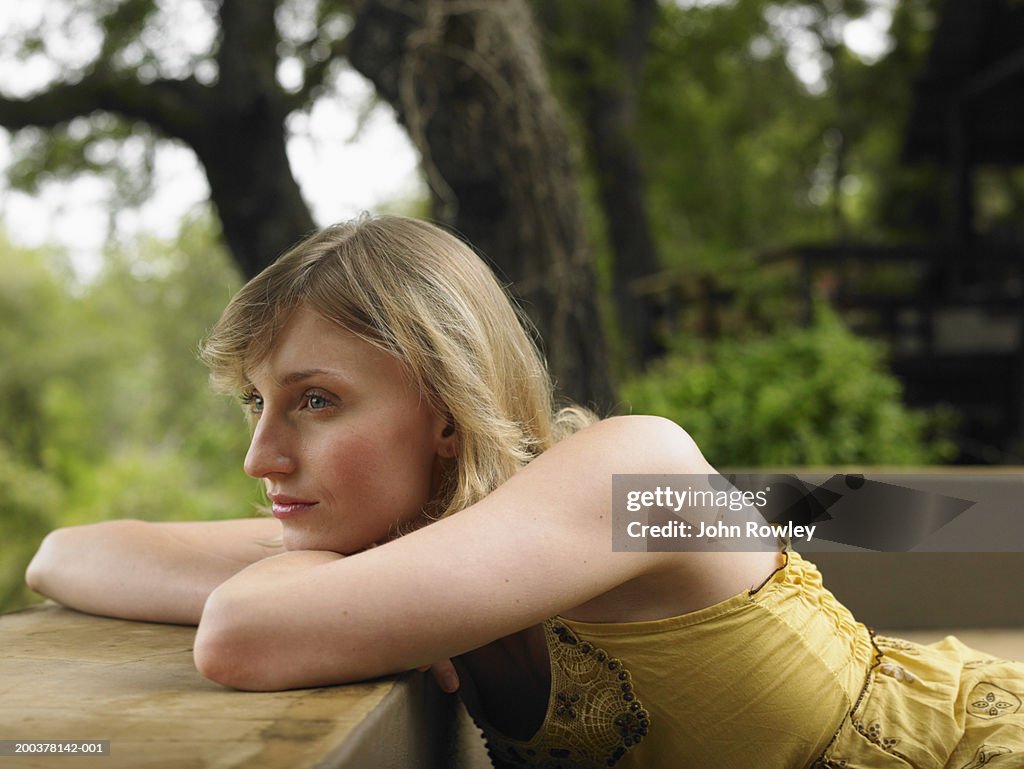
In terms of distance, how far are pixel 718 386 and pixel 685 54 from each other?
8369 mm

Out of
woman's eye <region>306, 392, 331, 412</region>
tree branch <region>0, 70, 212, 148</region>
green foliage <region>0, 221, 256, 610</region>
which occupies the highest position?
tree branch <region>0, 70, 212, 148</region>

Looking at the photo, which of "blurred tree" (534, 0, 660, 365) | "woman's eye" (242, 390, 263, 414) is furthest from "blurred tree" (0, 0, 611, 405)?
"blurred tree" (534, 0, 660, 365)

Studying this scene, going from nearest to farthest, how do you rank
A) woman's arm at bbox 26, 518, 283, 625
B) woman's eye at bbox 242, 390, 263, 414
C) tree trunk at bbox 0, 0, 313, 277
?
1. woman's eye at bbox 242, 390, 263, 414
2. woman's arm at bbox 26, 518, 283, 625
3. tree trunk at bbox 0, 0, 313, 277

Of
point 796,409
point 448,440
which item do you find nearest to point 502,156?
point 796,409

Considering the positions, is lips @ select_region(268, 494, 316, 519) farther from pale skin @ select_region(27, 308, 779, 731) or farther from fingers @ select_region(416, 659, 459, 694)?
fingers @ select_region(416, 659, 459, 694)

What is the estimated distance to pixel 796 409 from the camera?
523cm

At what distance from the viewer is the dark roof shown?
1105 cm

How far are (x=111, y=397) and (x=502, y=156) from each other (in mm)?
32541

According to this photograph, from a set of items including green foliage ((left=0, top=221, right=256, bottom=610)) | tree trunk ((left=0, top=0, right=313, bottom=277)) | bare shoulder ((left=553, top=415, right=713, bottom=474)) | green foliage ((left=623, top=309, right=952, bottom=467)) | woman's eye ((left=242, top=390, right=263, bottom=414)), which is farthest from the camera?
green foliage ((left=0, top=221, right=256, bottom=610))

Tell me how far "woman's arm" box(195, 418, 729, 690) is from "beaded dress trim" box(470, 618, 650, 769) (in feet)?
0.48

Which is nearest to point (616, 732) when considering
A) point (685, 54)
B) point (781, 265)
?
point (781, 265)

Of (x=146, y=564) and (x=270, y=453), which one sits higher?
(x=270, y=453)

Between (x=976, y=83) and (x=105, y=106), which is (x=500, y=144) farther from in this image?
(x=976, y=83)

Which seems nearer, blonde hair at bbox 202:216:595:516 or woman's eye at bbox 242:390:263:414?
blonde hair at bbox 202:216:595:516
